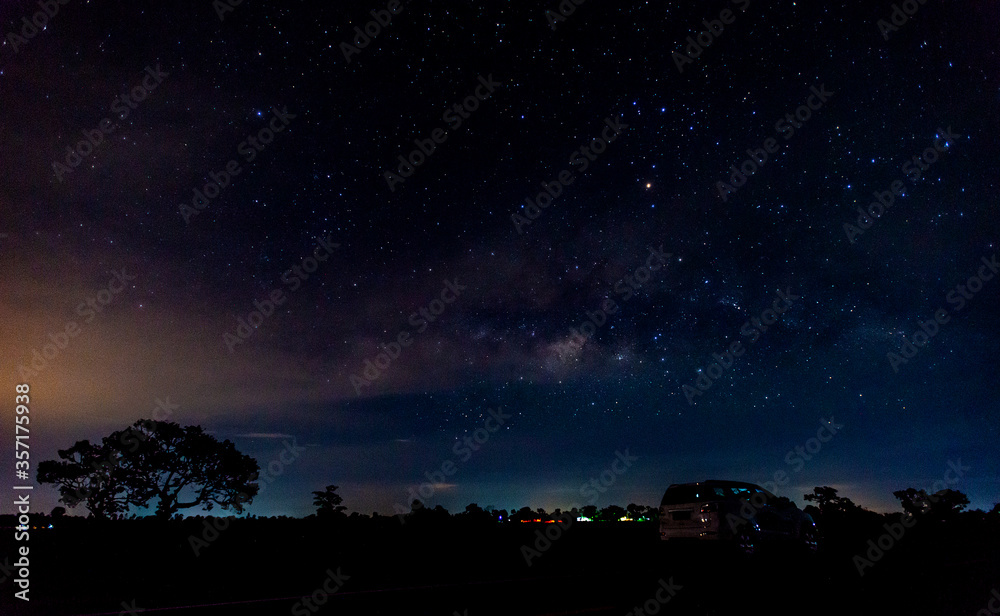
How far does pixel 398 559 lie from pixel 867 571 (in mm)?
10595

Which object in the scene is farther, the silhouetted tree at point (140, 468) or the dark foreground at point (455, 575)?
the silhouetted tree at point (140, 468)

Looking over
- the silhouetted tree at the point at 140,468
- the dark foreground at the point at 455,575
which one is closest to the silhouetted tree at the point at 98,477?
the silhouetted tree at the point at 140,468

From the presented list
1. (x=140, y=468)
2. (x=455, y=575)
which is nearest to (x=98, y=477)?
(x=140, y=468)

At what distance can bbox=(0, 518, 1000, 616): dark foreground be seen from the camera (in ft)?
27.0

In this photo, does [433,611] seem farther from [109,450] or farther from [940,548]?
[109,450]

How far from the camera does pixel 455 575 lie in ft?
37.6

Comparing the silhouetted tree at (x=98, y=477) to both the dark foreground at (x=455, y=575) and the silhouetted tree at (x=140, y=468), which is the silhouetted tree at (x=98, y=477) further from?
the dark foreground at (x=455, y=575)

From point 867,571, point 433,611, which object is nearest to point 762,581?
point 867,571

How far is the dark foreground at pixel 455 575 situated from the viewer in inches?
324

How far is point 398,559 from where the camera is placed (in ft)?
45.3

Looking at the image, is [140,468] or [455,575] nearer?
[455,575]

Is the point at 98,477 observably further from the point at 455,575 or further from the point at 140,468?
the point at 455,575

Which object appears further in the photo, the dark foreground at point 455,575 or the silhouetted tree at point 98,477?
the silhouetted tree at point 98,477

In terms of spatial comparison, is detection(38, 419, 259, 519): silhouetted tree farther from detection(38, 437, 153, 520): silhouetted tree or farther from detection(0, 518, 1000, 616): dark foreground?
A: detection(0, 518, 1000, 616): dark foreground
